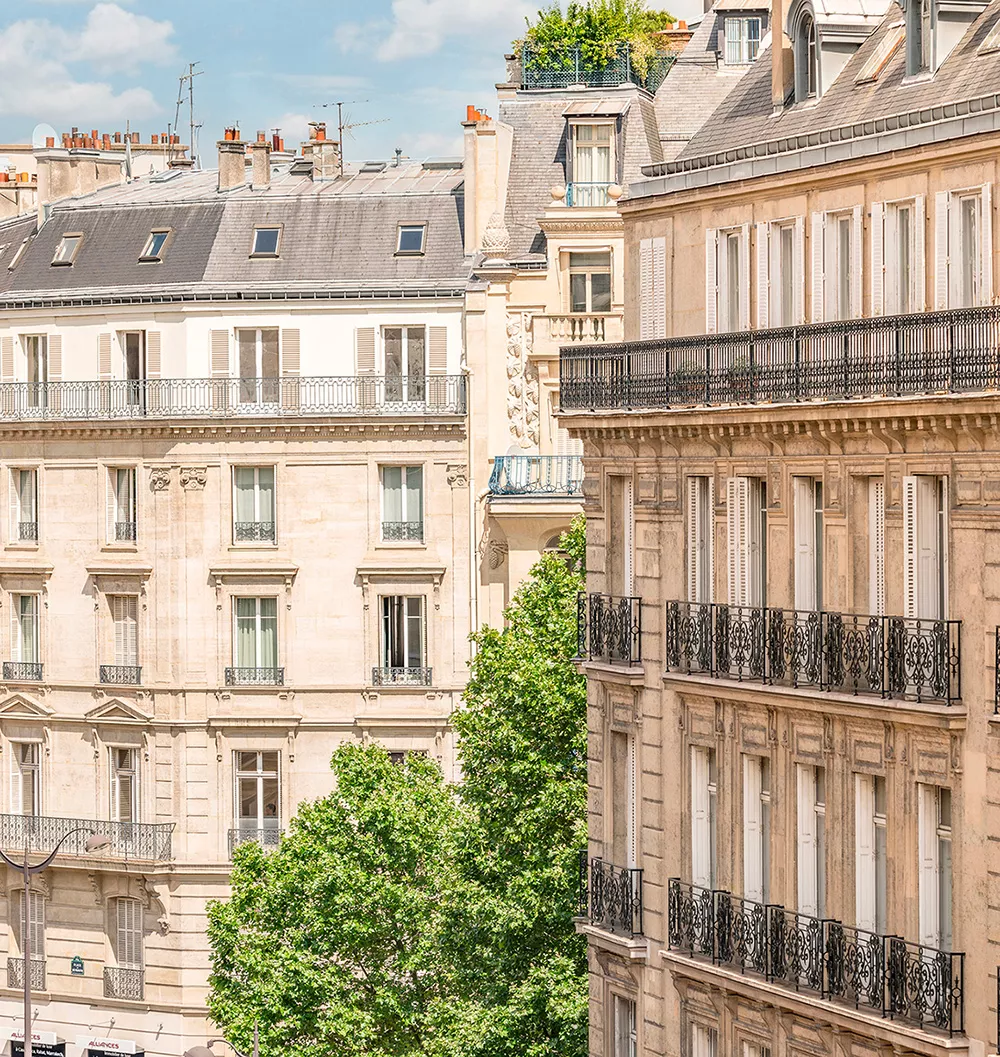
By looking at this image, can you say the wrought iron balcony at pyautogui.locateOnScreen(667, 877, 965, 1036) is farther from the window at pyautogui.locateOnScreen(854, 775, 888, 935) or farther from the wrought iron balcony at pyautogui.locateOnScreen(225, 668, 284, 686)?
the wrought iron balcony at pyautogui.locateOnScreen(225, 668, 284, 686)

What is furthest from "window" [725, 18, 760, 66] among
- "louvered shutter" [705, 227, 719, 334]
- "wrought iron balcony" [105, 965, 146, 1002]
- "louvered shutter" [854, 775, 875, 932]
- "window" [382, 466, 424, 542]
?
"louvered shutter" [854, 775, 875, 932]

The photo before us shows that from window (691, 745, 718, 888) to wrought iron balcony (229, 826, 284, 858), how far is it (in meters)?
31.5

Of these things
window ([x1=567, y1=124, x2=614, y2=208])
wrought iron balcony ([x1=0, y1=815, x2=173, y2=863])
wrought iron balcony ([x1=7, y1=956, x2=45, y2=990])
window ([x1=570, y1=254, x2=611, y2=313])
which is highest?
window ([x1=567, y1=124, x2=614, y2=208])

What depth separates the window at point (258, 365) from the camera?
74.6 metres

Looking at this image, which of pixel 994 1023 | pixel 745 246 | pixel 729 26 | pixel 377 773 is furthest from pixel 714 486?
pixel 729 26

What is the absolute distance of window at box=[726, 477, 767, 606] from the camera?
42.2m

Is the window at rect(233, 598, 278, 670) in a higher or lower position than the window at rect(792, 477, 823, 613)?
lower

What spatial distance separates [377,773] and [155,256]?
1934 cm

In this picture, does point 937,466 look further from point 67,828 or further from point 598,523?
point 67,828

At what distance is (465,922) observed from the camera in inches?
2114

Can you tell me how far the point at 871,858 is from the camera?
38500 millimetres

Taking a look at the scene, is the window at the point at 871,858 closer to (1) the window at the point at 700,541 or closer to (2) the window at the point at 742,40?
(1) the window at the point at 700,541

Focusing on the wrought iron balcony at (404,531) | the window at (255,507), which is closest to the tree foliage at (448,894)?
the wrought iron balcony at (404,531)

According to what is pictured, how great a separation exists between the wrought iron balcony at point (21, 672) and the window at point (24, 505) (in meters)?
3.03
